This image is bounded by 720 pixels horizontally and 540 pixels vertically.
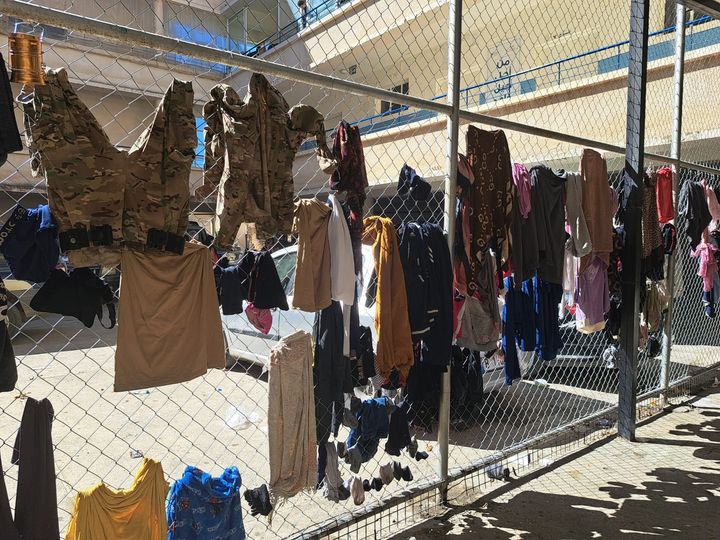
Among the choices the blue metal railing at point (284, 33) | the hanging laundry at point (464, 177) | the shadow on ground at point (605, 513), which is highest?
the blue metal railing at point (284, 33)

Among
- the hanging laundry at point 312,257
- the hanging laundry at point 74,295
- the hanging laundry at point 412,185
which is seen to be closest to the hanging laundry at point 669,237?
the hanging laundry at point 412,185

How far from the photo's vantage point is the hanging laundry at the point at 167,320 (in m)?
1.97

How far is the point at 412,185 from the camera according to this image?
9.57ft

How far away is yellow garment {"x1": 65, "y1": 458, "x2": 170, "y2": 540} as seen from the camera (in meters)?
2.00

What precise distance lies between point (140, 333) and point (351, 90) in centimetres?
154

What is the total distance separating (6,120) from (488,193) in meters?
2.45

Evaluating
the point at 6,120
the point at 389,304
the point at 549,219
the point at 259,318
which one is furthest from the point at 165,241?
the point at 549,219

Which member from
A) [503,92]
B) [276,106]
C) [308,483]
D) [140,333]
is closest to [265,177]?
[276,106]

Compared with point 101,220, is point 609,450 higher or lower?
lower

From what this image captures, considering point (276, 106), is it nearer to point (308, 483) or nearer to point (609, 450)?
point (308, 483)

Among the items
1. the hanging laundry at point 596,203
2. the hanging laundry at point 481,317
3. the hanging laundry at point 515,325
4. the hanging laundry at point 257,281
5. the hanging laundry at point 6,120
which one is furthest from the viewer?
the hanging laundry at point 596,203

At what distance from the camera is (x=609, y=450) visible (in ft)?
13.4

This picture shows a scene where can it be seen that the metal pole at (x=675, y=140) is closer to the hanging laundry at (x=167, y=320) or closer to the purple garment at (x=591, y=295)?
the purple garment at (x=591, y=295)

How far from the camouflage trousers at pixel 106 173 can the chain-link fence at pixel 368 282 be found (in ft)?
0.72
